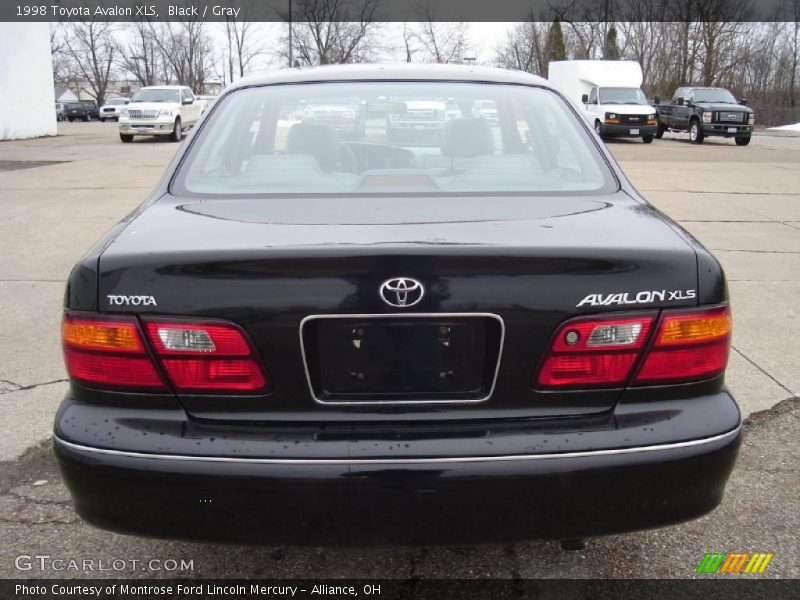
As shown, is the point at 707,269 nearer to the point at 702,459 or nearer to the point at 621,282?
the point at 621,282

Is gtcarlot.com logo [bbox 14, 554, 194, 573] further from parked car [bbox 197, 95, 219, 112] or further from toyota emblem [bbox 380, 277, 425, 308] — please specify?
parked car [bbox 197, 95, 219, 112]

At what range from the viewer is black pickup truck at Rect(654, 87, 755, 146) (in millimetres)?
24219

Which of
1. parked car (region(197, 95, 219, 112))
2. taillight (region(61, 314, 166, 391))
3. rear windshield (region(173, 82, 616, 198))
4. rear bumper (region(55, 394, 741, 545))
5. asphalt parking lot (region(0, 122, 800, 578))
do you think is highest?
parked car (region(197, 95, 219, 112))

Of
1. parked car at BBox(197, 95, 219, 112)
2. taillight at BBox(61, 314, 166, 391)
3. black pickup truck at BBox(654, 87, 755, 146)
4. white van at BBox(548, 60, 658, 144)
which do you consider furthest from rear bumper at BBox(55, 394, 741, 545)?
black pickup truck at BBox(654, 87, 755, 146)

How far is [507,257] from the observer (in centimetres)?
190

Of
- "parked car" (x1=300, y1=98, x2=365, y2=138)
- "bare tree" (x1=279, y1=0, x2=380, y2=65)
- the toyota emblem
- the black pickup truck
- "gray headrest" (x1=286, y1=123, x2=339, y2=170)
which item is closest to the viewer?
the toyota emblem

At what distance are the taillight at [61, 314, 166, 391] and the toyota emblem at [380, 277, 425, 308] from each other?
641mm

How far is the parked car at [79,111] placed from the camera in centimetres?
5547

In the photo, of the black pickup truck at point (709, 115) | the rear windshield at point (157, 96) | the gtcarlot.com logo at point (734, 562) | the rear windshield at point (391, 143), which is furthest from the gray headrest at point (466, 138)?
the rear windshield at point (157, 96)

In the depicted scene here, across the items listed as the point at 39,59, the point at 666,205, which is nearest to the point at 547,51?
the point at 39,59

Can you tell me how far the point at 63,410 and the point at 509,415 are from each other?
1.22 meters

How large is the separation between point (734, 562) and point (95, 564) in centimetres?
219

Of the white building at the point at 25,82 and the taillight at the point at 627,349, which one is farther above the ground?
the white building at the point at 25,82

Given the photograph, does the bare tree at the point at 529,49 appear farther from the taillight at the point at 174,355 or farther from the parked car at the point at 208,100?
the taillight at the point at 174,355
